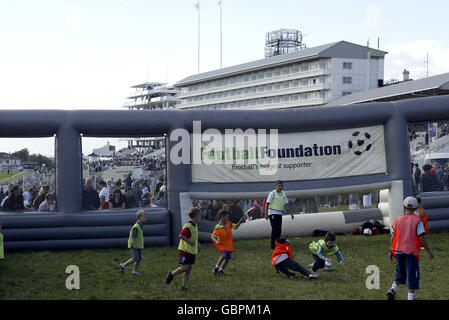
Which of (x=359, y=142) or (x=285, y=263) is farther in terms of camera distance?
(x=359, y=142)

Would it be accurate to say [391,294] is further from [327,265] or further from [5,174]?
[5,174]

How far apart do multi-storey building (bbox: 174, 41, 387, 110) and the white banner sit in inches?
2256

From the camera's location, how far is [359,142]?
1351cm

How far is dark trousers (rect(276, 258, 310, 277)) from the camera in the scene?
9367 mm

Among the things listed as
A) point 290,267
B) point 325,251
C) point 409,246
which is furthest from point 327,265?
point 409,246

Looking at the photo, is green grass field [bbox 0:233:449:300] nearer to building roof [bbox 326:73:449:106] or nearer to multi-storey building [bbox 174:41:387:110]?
building roof [bbox 326:73:449:106]

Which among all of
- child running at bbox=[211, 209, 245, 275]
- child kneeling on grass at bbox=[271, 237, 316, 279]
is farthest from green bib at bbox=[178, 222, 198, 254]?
child kneeling on grass at bbox=[271, 237, 316, 279]

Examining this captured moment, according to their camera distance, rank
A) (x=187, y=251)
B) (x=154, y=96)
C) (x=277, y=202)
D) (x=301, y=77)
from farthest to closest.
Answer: (x=154, y=96) → (x=301, y=77) → (x=277, y=202) → (x=187, y=251)

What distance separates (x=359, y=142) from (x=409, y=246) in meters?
6.11

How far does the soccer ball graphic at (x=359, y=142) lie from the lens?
13508 mm

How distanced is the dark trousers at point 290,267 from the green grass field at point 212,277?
0.13m

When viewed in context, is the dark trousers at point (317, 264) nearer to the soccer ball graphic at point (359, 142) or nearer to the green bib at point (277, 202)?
the green bib at point (277, 202)

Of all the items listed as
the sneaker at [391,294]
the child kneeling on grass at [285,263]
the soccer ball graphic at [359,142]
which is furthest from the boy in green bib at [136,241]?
the soccer ball graphic at [359,142]
